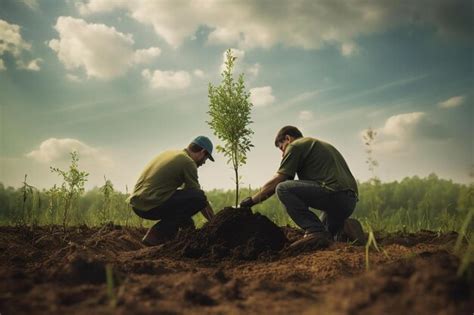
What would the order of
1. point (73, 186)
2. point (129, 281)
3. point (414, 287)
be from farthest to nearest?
point (73, 186) → point (129, 281) → point (414, 287)

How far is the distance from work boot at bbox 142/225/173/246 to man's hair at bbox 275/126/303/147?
8.59 feet

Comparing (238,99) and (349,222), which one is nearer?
(349,222)

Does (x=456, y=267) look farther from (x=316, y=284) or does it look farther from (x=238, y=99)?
(x=238, y=99)

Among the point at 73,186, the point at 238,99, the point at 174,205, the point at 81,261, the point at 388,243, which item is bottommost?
the point at 388,243

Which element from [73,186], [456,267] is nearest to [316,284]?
[456,267]

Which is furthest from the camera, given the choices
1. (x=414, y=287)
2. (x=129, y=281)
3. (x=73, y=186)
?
(x=73, y=186)

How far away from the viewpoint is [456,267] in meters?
2.62

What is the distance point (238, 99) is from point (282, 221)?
4.14 meters

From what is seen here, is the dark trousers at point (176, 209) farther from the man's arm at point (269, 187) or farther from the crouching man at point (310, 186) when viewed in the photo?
the man's arm at point (269, 187)

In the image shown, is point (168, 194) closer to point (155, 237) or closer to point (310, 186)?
point (155, 237)

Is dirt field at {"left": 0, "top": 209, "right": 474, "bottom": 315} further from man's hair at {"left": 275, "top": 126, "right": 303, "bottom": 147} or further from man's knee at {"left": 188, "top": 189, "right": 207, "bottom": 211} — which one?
man's hair at {"left": 275, "top": 126, "right": 303, "bottom": 147}

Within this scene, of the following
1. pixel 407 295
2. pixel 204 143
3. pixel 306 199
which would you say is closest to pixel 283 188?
pixel 306 199

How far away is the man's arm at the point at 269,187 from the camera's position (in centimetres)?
562

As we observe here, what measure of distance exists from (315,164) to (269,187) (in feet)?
2.53
